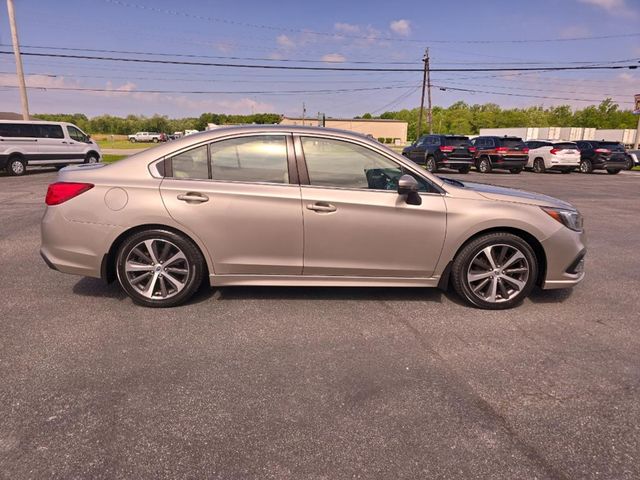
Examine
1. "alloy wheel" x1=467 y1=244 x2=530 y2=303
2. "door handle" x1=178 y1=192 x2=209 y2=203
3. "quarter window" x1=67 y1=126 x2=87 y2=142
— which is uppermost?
"quarter window" x1=67 y1=126 x2=87 y2=142

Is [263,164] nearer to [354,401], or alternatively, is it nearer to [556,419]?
[354,401]

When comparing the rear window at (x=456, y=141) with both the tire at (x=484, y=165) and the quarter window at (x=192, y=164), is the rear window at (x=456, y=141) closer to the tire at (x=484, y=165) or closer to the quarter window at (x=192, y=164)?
the tire at (x=484, y=165)

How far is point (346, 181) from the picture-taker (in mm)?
3641

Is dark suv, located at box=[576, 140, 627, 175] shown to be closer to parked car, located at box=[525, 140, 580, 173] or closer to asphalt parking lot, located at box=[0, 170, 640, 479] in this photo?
parked car, located at box=[525, 140, 580, 173]

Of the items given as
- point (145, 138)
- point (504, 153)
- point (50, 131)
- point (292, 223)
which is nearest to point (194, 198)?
point (292, 223)

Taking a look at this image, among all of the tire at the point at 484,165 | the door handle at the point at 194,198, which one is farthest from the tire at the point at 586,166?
the door handle at the point at 194,198

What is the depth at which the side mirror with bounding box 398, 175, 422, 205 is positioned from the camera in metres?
3.44

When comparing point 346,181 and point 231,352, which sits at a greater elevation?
point 346,181

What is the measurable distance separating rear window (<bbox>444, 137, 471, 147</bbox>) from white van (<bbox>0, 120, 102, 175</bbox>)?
16.0m

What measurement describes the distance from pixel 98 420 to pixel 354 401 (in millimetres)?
1429

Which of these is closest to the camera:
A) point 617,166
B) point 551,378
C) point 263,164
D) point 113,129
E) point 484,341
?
point 551,378

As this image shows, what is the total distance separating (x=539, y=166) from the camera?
866 inches

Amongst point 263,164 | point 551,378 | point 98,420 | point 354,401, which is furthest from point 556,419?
point 263,164

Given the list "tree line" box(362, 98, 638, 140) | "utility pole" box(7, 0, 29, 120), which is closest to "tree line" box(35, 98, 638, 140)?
"tree line" box(362, 98, 638, 140)
